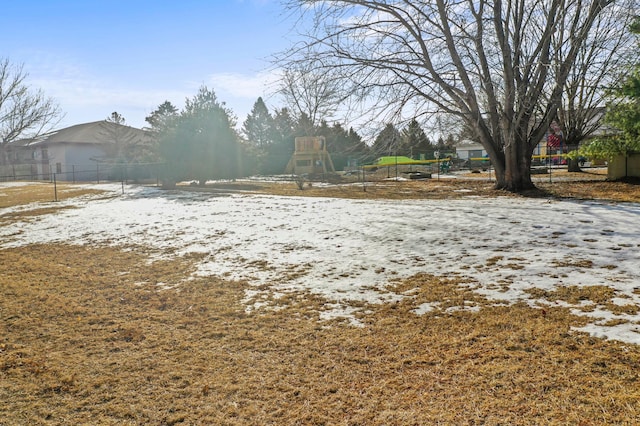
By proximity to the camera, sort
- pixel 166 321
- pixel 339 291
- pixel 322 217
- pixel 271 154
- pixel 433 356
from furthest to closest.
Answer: pixel 271 154 < pixel 322 217 < pixel 339 291 < pixel 166 321 < pixel 433 356

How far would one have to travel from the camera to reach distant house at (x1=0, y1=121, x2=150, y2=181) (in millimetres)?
50781

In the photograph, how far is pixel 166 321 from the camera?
17.2 feet

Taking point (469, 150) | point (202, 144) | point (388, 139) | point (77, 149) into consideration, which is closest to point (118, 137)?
point (77, 149)

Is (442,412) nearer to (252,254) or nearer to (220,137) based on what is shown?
(252,254)

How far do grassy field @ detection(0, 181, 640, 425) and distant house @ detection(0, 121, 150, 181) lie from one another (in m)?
48.2

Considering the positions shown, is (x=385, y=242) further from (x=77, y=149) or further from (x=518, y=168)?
(x=77, y=149)

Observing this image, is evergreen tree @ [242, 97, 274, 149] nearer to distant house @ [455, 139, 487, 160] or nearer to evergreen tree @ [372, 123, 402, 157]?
distant house @ [455, 139, 487, 160]

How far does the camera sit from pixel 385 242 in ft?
28.8

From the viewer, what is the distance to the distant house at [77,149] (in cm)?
5078

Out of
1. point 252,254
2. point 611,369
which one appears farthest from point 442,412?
point 252,254

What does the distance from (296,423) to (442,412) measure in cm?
105

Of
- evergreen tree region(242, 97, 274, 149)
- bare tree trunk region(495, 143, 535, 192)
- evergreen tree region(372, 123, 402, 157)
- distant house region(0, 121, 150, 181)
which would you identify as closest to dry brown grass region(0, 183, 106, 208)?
evergreen tree region(372, 123, 402, 157)

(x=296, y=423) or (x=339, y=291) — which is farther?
(x=339, y=291)

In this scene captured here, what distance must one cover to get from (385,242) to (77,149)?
5369 centimetres
